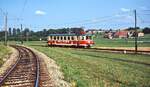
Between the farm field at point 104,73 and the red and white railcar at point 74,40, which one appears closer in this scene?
the farm field at point 104,73

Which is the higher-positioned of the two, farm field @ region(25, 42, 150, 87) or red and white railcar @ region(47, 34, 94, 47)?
red and white railcar @ region(47, 34, 94, 47)

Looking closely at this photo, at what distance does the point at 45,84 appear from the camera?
13977mm

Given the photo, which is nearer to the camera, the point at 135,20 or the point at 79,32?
the point at 135,20

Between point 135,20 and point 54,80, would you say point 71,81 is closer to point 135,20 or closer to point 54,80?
point 54,80

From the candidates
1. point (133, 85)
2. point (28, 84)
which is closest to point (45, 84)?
point (28, 84)

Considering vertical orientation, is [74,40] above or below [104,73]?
above

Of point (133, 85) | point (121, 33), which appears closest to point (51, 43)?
point (133, 85)

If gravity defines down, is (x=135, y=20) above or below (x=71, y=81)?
above

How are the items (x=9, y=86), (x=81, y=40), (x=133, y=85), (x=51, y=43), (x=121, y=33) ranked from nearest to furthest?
(x=9, y=86)
(x=133, y=85)
(x=81, y=40)
(x=51, y=43)
(x=121, y=33)

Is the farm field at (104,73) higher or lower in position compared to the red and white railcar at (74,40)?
lower

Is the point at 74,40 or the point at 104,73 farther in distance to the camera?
the point at 74,40

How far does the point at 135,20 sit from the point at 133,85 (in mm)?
33749

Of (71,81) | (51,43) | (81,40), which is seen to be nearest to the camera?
(71,81)

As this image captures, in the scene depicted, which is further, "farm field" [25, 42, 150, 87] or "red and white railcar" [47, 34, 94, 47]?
"red and white railcar" [47, 34, 94, 47]
